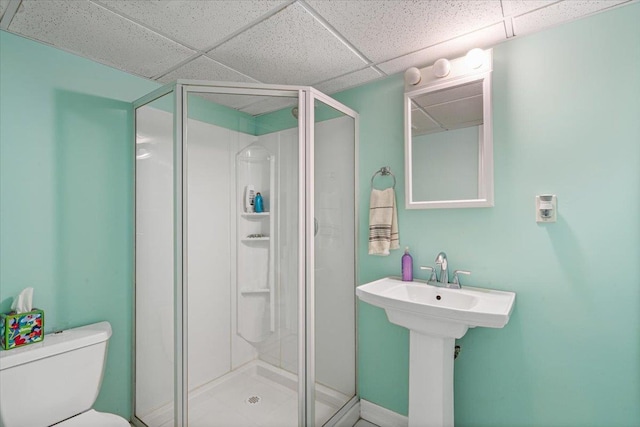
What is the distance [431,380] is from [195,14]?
205cm

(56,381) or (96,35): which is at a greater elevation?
(96,35)

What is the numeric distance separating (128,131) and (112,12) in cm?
74

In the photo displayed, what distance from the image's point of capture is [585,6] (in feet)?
4.40

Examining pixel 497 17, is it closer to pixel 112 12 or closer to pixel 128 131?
pixel 112 12

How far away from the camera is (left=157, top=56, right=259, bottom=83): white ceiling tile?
180cm

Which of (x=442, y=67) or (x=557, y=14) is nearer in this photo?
(x=557, y=14)

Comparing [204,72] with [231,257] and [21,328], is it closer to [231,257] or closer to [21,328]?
[231,257]

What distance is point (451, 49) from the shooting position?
1686 mm

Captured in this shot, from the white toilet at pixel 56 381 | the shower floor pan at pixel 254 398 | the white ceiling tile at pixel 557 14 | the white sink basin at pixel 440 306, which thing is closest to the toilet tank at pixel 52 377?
the white toilet at pixel 56 381

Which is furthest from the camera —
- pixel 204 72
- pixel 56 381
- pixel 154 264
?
pixel 204 72

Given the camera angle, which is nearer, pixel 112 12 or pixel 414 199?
pixel 112 12

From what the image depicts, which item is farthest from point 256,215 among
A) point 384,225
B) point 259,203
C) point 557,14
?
point 557,14

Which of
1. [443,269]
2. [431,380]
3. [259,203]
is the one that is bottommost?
[431,380]

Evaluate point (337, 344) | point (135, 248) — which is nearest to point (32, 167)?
point (135, 248)
